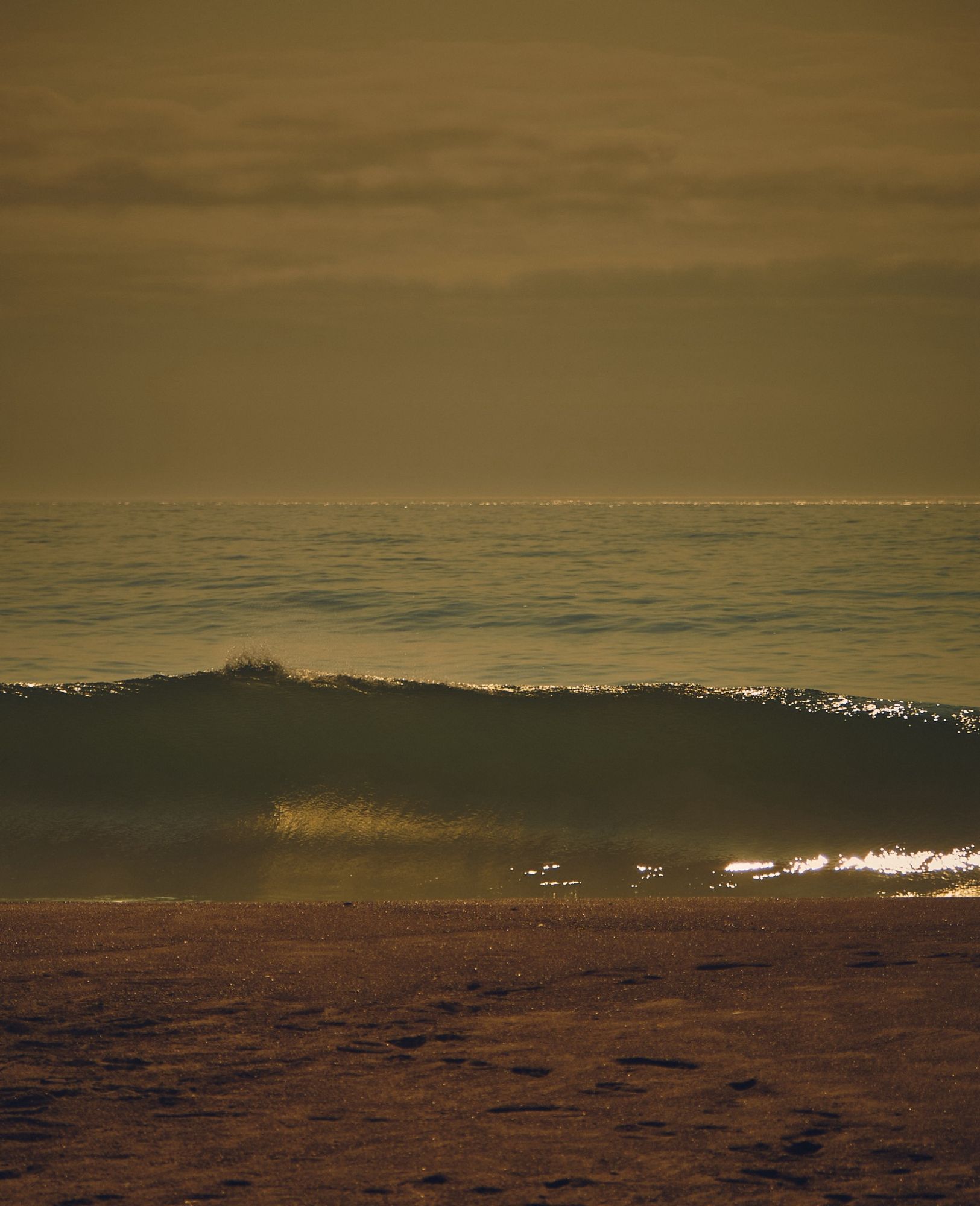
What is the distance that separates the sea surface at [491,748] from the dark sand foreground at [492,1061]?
2409mm

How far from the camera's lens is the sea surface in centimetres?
803

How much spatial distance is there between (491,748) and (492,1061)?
7.66 meters

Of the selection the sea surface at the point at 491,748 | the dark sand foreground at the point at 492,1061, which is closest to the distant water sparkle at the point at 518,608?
the sea surface at the point at 491,748

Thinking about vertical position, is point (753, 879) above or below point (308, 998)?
below

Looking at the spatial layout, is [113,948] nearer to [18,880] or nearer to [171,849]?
[18,880]

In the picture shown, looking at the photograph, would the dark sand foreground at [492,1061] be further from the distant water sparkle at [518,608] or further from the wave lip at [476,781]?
the distant water sparkle at [518,608]

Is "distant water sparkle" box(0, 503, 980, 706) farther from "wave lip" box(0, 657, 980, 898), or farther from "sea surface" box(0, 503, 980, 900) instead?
"wave lip" box(0, 657, 980, 898)

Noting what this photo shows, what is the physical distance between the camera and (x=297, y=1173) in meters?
2.88

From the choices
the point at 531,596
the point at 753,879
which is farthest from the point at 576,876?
the point at 531,596

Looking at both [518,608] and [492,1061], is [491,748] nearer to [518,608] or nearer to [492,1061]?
[492,1061]

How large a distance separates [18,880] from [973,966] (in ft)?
20.3

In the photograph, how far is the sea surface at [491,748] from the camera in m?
8.03

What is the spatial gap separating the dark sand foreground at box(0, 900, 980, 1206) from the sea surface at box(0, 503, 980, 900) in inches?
94.8

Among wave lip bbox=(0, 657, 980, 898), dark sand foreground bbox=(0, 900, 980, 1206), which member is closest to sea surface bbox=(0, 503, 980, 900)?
wave lip bbox=(0, 657, 980, 898)
